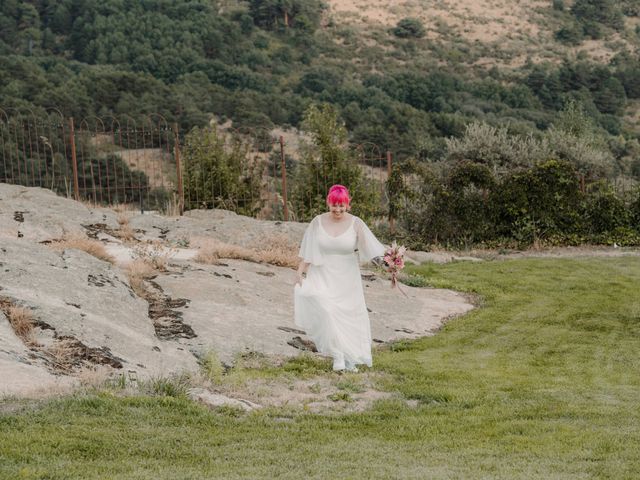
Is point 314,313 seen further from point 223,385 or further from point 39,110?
point 39,110

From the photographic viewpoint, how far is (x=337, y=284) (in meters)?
10.8

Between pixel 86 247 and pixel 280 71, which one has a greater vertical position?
pixel 280 71

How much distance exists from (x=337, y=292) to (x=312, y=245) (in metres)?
0.57

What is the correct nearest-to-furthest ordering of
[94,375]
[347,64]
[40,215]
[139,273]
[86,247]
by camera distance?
[94,375]
[139,273]
[86,247]
[40,215]
[347,64]

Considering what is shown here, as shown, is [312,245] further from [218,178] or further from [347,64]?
[347,64]

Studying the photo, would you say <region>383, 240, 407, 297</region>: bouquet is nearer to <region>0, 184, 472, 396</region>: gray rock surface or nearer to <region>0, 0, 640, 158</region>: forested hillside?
<region>0, 184, 472, 396</region>: gray rock surface

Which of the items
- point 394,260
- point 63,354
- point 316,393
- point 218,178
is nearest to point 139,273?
point 63,354

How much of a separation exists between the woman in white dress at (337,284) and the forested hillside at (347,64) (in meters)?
29.0

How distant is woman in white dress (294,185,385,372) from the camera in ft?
34.7

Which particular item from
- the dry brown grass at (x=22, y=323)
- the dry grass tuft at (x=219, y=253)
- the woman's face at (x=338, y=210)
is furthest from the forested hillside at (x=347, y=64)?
the dry brown grass at (x=22, y=323)

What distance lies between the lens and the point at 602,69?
2527 inches

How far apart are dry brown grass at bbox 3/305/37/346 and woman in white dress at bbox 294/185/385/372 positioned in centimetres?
276

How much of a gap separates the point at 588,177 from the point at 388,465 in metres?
20.3

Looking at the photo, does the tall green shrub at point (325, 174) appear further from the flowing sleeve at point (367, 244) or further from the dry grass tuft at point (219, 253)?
the flowing sleeve at point (367, 244)
